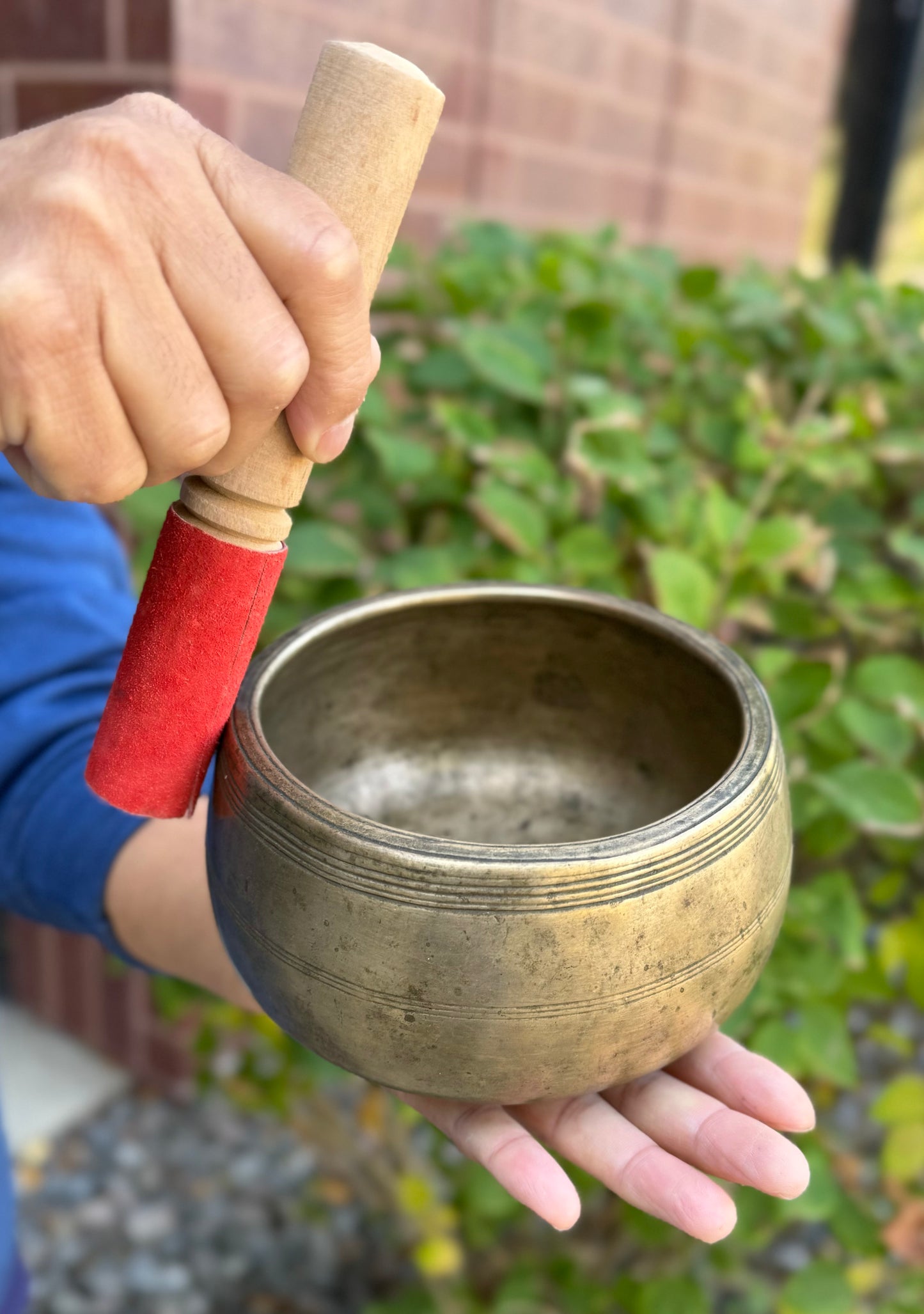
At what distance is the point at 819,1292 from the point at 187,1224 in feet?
3.97

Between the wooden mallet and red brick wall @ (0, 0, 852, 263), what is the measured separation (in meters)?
1.20

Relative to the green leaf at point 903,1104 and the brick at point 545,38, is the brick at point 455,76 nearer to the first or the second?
the brick at point 545,38

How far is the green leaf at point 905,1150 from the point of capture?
4.28ft

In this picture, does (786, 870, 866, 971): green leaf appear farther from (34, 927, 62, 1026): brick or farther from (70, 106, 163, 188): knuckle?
(34, 927, 62, 1026): brick

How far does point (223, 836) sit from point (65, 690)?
1.61 feet

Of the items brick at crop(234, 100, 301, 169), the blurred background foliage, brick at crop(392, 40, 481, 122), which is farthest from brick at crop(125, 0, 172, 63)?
brick at crop(392, 40, 481, 122)

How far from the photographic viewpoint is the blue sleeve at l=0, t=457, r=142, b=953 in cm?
104

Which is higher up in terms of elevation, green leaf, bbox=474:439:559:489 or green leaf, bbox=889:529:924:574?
green leaf, bbox=474:439:559:489

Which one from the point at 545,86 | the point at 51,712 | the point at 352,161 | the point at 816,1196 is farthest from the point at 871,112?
the point at 352,161

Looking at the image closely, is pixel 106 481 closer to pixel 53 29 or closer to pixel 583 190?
pixel 53 29

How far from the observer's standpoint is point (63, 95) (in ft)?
5.66

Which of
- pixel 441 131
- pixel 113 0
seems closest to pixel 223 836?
pixel 113 0

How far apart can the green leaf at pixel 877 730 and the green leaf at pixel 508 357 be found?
0.47 meters

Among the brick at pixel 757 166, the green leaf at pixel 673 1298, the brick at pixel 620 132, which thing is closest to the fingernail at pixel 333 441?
the green leaf at pixel 673 1298
